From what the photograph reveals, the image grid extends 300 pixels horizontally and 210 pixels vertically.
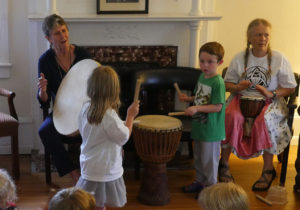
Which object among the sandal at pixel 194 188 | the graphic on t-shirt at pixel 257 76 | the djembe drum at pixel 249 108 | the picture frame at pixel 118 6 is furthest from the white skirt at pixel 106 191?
the picture frame at pixel 118 6

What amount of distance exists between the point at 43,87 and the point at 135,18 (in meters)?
1.04

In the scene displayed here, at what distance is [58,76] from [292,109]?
1746 mm

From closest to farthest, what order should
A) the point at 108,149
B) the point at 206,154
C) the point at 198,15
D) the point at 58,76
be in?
the point at 108,149, the point at 206,154, the point at 58,76, the point at 198,15

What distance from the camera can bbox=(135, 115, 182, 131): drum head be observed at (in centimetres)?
279

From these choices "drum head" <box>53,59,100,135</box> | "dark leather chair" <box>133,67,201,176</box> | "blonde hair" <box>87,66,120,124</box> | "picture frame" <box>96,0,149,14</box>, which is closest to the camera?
"blonde hair" <box>87,66,120,124</box>

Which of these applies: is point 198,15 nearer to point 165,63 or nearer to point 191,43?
point 191,43

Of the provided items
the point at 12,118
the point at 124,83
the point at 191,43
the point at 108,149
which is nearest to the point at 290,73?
the point at 191,43

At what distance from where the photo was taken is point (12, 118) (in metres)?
3.20

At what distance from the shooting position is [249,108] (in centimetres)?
320

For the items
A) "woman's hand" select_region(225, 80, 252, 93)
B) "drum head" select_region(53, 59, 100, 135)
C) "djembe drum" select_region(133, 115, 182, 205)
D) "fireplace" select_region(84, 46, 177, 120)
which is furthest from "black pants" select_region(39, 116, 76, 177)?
"woman's hand" select_region(225, 80, 252, 93)

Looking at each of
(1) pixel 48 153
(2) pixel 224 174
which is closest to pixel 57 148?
(1) pixel 48 153

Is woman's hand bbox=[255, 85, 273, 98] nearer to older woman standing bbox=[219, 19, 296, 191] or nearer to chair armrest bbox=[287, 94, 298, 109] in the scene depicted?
older woman standing bbox=[219, 19, 296, 191]

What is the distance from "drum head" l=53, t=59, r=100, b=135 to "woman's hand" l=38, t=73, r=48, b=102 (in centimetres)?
16

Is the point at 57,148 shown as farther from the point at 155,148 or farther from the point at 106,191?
the point at 106,191
